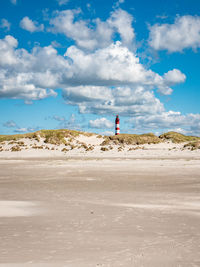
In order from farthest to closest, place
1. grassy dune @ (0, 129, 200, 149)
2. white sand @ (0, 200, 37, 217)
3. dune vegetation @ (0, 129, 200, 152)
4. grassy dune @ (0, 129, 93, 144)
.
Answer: grassy dune @ (0, 129, 93, 144), grassy dune @ (0, 129, 200, 149), dune vegetation @ (0, 129, 200, 152), white sand @ (0, 200, 37, 217)

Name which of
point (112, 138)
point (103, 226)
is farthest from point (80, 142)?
point (103, 226)

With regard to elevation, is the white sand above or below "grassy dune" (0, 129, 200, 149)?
below

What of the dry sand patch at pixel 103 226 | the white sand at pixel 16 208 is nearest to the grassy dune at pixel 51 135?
the dry sand patch at pixel 103 226

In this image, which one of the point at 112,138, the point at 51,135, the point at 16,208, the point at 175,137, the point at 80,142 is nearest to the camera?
the point at 16,208

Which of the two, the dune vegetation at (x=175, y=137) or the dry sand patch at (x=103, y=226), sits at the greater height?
the dune vegetation at (x=175, y=137)

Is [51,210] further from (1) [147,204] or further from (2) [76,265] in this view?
(2) [76,265]

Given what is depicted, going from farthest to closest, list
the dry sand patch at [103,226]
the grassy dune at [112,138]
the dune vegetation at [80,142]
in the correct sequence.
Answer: the grassy dune at [112,138]
the dune vegetation at [80,142]
the dry sand patch at [103,226]

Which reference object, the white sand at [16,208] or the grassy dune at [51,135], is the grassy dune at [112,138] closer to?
the grassy dune at [51,135]

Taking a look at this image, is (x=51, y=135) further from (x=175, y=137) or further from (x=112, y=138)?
(x=175, y=137)

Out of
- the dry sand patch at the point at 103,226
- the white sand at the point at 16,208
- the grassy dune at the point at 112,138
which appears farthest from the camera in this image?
the grassy dune at the point at 112,138

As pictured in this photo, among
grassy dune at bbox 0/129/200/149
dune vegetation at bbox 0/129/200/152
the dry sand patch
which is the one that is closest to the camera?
the dry sand patch

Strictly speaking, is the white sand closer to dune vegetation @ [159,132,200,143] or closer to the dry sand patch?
the dry sand patch

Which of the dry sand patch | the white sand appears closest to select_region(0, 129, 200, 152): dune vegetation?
the dry sand patch

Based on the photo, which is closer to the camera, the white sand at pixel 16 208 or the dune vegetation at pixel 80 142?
the white sand at pixel 16 208
